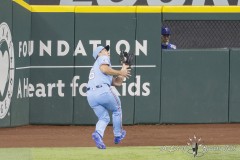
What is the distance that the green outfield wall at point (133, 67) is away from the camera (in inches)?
602

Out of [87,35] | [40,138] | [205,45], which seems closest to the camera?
[40,138]

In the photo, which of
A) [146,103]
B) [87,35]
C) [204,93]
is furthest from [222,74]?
[87,35]

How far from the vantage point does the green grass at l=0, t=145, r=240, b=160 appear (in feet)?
35.0

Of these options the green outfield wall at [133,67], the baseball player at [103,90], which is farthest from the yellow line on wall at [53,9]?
the baseball player at [103,90]

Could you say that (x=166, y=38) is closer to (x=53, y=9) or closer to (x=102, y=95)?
(x=53, y=9)

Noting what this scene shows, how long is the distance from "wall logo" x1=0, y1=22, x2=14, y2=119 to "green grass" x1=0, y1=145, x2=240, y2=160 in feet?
7.28

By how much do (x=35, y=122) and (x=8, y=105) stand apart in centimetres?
135

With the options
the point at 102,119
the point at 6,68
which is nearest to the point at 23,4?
the point at 6,68

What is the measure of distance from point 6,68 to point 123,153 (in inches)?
141

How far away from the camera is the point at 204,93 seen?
15617 mm

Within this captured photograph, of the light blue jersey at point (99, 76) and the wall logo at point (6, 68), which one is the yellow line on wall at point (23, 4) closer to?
the wall logo at point (6, 68)

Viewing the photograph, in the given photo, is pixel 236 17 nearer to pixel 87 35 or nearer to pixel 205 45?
Answer: pixel 205 45

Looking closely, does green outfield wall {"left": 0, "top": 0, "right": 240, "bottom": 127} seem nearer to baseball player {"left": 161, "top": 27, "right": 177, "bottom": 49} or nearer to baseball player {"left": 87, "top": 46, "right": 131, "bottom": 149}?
baseball player {"left": 161, "top": 27, "right": 177, "bottom": 49}

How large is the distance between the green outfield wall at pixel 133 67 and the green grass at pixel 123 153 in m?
3.58
